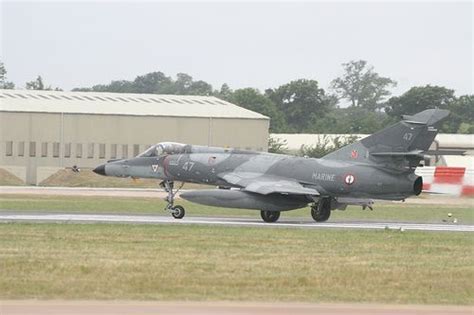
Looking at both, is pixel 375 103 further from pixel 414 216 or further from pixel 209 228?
pixel 209 228

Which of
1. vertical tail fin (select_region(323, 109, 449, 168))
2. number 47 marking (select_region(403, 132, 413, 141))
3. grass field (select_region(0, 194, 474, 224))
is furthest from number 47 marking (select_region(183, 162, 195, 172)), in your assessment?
number 47 marking (select_region(403, 132, 413, 141))

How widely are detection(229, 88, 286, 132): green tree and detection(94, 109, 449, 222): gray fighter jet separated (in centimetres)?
8600

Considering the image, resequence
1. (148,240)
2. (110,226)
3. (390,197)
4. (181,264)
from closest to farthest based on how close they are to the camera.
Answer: (181,264) → (148,240) → (110,226) → (390,197)

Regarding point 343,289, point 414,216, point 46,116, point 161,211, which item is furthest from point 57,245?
point 46,116

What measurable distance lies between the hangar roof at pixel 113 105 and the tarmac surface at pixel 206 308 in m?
69.0

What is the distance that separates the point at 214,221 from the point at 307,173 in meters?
3.44

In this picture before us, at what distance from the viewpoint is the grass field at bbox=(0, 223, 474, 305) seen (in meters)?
17.5

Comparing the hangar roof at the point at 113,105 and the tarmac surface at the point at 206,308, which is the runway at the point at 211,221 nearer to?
the tarmac surface at the point at 206,308

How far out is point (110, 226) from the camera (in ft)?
98.4

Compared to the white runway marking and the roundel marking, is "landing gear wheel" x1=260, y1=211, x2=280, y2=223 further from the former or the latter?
the roundel marking

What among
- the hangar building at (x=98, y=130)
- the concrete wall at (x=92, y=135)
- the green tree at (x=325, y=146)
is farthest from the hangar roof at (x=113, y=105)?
the green tree at (x=325, y=146)

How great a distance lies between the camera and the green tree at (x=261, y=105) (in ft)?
421

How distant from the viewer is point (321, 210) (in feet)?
120

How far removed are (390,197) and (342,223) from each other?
1883 mm
